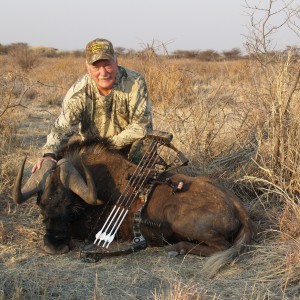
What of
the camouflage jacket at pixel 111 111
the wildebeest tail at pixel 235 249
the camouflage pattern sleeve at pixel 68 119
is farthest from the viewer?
the camouflage jacket at pixel 111 111

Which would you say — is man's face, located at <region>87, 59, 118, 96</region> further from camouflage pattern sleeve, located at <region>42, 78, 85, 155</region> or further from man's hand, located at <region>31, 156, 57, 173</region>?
man's hand, located at <region>31, 156, 57, 173</region>

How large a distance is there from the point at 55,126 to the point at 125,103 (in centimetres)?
81

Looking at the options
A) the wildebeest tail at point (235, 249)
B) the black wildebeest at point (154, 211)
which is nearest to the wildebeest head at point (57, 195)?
the black wildebeest at point (154, 211)

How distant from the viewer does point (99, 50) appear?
5.20m

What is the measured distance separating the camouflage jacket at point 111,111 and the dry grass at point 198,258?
1003 millimetres

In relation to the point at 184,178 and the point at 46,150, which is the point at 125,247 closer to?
the point at 184,178

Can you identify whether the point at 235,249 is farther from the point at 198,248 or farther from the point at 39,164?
the point at 39,164

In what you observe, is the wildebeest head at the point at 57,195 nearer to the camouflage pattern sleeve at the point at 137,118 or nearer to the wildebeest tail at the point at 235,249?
the camouflage pattern sleeve at the point at 137,118

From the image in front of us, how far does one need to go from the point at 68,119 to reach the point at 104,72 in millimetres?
613

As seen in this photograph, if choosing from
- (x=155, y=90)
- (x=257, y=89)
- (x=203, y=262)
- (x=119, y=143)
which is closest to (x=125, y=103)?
(x=119, y=143)

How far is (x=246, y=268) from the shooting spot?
13.5 feet

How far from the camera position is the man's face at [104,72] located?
5.27m

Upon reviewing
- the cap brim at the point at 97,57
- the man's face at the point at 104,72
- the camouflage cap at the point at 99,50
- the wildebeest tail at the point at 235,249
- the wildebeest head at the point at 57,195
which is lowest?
the wildebeest tail at the point at 235,249

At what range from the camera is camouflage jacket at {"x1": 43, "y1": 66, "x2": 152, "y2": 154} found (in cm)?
538
